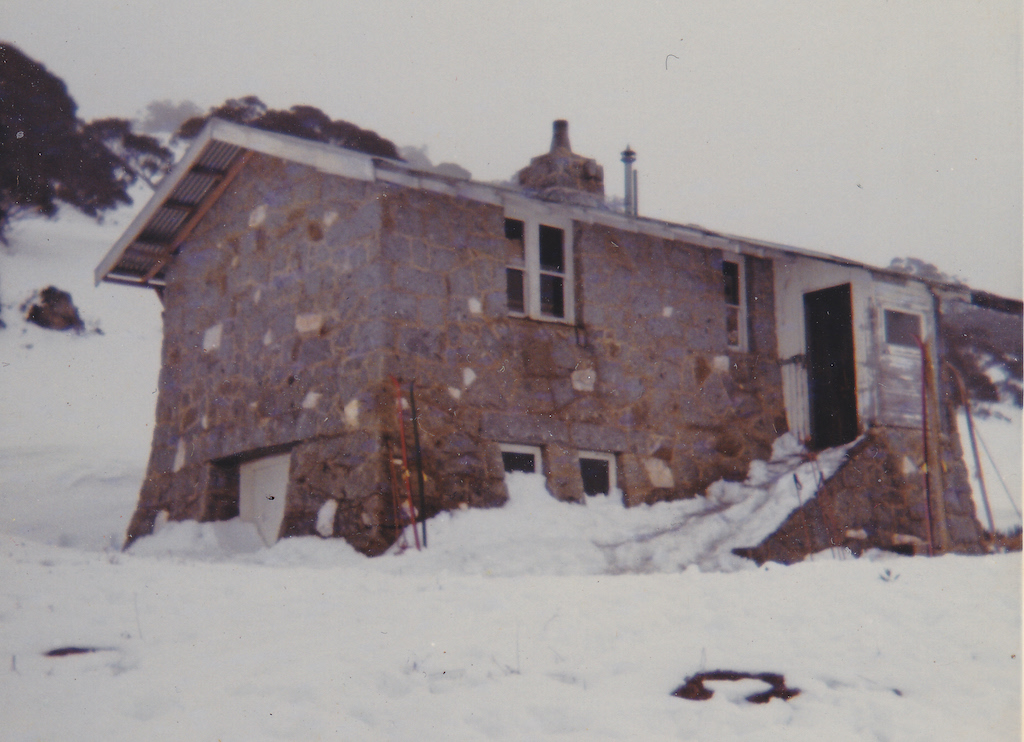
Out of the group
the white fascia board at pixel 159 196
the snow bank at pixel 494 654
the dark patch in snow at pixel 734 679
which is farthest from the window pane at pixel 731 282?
the dark patch in snow at pixel 734 679

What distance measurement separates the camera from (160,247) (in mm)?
15070

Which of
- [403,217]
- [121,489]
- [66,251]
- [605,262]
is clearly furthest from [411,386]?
[66,251]

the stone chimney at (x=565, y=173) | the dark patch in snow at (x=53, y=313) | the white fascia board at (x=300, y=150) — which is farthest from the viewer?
the dark patch in snow at (x=53, y=313)

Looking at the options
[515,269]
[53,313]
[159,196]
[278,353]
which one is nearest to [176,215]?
[159,196]

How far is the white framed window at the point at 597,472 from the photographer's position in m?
13.0

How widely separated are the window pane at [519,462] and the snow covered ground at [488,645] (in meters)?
1.14

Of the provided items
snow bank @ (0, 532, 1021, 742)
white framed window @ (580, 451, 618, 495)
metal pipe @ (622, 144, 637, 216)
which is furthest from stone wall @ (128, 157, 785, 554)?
snow bank @ (0, 532, 1021, 742)

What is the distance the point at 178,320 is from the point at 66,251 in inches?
1215

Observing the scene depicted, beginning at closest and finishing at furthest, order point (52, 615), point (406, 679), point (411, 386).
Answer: point (406, 679)
point (52, 615)
point (411, 386)

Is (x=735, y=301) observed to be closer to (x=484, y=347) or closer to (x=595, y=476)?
(x=595, y=476)

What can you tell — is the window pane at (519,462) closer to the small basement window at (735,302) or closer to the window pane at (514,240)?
the window pane at (514,240)

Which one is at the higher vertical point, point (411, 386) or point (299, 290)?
point (299, 290)

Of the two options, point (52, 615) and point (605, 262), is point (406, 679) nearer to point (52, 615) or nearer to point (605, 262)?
point (52, 615)

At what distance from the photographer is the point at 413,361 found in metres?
11.6
